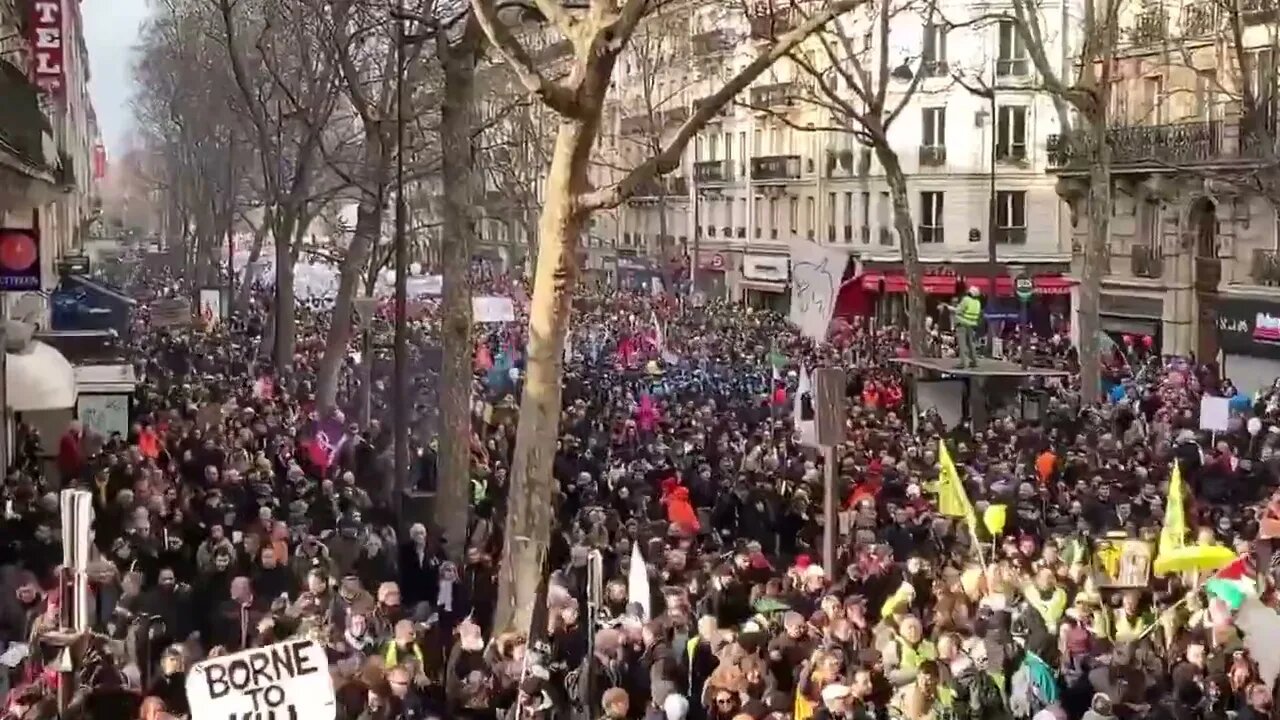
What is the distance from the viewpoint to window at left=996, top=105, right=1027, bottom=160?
49.8 meters

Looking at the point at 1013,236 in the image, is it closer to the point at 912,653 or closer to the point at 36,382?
the point at 36,382

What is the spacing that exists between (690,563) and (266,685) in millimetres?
5639

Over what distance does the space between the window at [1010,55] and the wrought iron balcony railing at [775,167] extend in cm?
1007

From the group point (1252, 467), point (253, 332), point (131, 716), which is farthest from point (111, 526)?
point (253, 332)

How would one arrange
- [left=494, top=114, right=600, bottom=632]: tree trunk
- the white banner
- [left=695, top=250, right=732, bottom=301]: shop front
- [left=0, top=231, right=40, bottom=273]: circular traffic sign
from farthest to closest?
[left=695, top=250, right=732, bottom=301]: shop front < the white banner < [left=0, top=231, right=40, bottom=273]: circular traffic sign < [left=494, top=114, right=600, bottom=632]: tree trunk

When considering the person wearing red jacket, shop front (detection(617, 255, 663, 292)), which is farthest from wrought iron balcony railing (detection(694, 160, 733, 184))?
the person wearing red jacket

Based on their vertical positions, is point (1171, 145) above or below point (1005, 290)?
above

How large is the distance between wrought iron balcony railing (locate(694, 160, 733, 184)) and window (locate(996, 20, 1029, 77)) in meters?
16.5

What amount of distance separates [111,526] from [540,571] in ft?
14.7

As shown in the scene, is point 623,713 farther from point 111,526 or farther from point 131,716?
point 111,526

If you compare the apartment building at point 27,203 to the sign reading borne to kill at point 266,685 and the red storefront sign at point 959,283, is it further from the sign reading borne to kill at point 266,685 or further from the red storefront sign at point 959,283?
the red storefront sign at point 959,283

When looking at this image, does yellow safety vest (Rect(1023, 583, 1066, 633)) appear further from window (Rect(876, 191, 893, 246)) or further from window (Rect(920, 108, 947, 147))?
window (Rect(876, 191, 893, 246))

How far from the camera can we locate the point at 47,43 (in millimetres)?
31406

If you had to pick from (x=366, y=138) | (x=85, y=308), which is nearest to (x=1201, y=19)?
(x=366, y=138)
